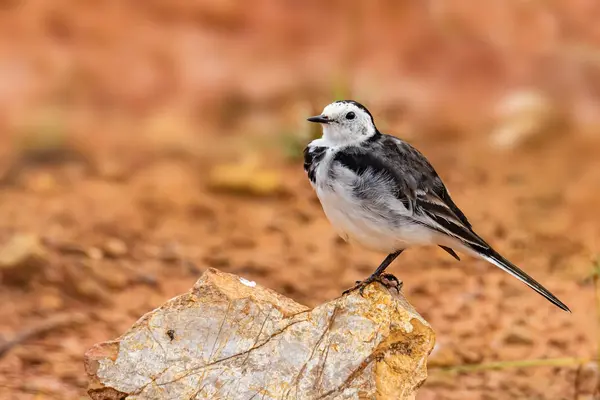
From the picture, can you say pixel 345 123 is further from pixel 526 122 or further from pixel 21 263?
pixel 526 122

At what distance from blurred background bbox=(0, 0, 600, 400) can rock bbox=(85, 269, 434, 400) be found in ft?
4.24

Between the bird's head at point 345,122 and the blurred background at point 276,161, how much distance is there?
4.99 feet

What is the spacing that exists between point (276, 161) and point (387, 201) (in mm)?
4765

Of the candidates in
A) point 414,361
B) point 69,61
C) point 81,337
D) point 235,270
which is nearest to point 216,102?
point 69,61

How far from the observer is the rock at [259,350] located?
4.56m

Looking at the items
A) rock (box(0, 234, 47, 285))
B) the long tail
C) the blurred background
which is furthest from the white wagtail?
rock (box(0, 234, 47, 285))

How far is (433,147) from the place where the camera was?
404 inches

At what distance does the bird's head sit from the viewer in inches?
210

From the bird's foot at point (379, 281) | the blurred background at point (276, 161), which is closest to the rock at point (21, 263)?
the blurred background at point (276, 161)

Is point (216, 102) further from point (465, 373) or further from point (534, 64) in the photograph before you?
point (465, 373)

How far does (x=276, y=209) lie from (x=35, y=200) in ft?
6.46

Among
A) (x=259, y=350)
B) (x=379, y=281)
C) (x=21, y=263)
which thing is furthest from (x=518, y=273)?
(x=21, y=263)

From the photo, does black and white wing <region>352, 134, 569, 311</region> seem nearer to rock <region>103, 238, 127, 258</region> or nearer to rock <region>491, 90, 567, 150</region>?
rock <region>103, 238, 127, 258</region>

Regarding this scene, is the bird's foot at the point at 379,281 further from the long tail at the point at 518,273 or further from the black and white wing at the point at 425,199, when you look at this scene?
the long tail at the point at 518,273
